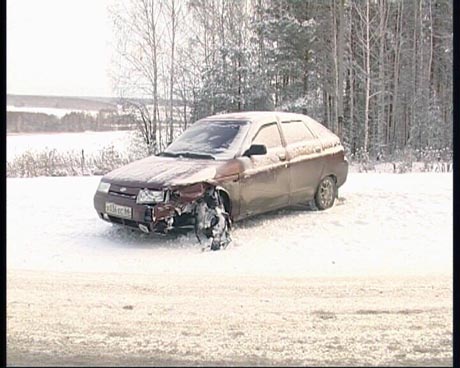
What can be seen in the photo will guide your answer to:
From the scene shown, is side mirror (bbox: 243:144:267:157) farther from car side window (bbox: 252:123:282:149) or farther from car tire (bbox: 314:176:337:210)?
car tire (bbox: 314:176:337:210)

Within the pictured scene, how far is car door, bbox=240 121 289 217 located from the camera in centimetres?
352

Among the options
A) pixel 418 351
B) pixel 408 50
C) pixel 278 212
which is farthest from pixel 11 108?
pixel 408 50

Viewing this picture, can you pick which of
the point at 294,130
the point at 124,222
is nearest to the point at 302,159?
the point at 294,130

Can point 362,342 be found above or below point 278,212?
below

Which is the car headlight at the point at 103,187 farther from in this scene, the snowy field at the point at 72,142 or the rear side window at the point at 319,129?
the rear side window at the point at 319,129

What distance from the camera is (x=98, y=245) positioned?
3467mm

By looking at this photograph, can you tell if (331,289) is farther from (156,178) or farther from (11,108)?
(11,108)

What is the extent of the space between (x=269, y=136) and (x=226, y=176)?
54 centimetres

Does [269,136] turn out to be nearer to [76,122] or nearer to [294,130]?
→ [294,130]

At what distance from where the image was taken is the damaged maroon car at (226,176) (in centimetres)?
328

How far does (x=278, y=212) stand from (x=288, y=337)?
150 centimetres

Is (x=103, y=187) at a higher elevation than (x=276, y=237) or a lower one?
higher

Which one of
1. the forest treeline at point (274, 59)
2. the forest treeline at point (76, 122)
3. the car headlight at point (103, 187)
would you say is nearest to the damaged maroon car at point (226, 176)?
the car headlight at point (103, 187)

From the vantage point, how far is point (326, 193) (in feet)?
12.9
